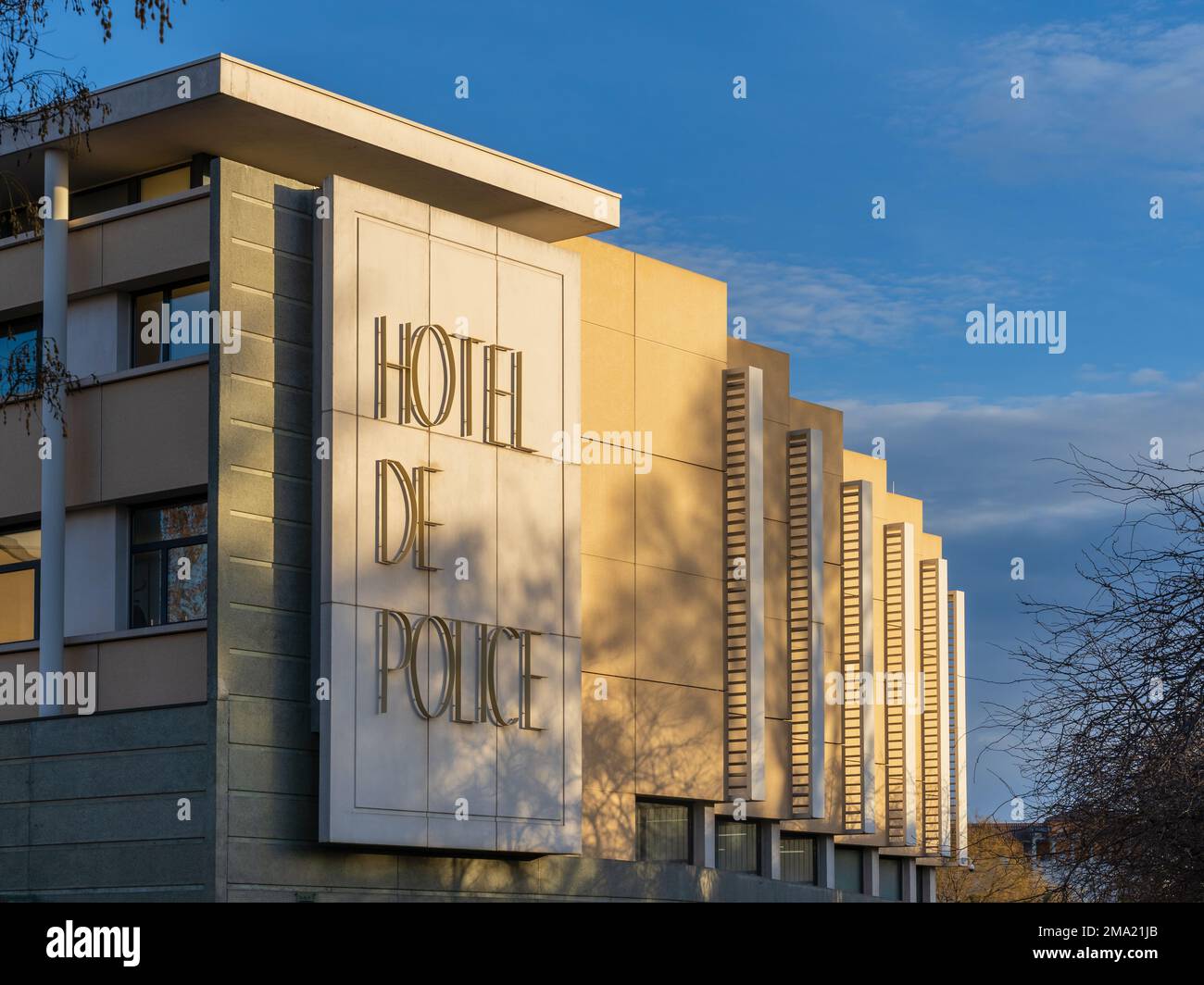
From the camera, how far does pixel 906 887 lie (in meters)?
43.3

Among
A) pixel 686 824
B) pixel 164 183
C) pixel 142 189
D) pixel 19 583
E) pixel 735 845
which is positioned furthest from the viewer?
pixel 735 845

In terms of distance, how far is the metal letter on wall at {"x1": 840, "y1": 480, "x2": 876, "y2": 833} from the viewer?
38.9 m

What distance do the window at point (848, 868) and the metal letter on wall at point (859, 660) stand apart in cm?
153

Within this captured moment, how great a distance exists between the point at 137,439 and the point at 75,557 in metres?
2.02

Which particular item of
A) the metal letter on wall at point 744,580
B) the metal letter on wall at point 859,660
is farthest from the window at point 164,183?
the metal letter on wall at point 859,660

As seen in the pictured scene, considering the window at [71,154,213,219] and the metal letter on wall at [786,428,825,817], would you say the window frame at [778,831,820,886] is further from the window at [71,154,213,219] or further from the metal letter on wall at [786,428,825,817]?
the window at [71,154,213,219]

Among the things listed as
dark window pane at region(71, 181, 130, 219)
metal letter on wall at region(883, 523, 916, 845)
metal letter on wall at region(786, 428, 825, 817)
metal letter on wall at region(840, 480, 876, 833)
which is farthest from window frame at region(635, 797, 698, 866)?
dark window pane at region(71, 181, 130, 219)

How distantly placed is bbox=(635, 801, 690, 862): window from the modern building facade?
0.30 meters

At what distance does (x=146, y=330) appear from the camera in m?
26.0

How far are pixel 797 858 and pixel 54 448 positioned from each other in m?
18.3

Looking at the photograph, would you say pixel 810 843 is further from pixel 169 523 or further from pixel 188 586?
pixel 169 523

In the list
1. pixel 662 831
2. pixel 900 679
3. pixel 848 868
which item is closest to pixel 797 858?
pixel 848 868
